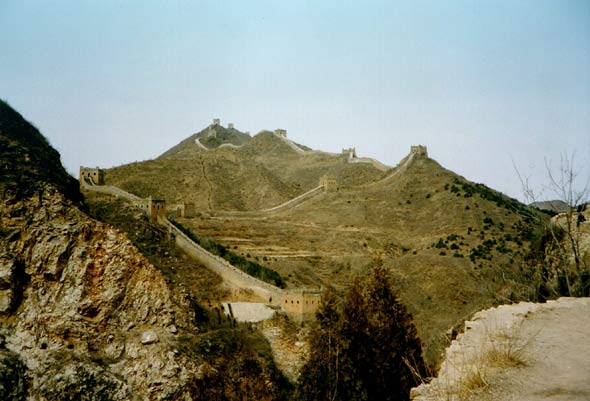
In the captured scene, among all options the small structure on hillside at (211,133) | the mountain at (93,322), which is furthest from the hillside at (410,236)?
the small structure on hillside at (211,133)

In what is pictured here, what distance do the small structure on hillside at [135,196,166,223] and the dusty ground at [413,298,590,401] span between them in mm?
34487

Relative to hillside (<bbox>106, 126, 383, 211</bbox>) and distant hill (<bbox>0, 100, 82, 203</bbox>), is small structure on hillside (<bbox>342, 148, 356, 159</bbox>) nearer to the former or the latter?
hillside (<bbox>106, 126, 383, 211</bbox>)

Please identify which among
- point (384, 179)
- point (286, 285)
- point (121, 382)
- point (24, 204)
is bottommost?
point (121, 382)

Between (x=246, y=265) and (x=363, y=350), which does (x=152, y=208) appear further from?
(x=363, y=350)

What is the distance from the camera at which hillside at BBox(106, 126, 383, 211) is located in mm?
67500

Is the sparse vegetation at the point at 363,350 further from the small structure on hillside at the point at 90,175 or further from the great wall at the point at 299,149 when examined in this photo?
the great wall at the point at 299,149

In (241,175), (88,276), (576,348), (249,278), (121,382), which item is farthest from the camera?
(241,175)

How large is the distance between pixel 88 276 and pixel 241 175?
47109mm

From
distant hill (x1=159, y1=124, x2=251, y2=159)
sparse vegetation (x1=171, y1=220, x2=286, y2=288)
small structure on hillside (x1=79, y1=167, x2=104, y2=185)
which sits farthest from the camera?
distant hill (x1=159, y1=124, x2=251, y2=159)

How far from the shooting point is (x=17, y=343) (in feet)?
91.4

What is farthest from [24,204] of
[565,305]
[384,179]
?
[384,179]

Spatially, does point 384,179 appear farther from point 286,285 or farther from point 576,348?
point 576,348

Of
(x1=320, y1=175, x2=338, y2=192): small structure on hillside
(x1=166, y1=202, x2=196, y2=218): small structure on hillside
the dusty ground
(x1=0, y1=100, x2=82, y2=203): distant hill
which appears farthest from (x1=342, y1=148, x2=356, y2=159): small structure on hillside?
the dusty ground

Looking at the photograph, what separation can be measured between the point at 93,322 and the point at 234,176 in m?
48.1
